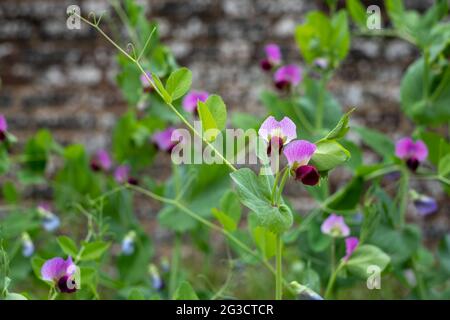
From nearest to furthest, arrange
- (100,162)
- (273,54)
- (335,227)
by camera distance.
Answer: (335,227) < (273,54) < (100,162)

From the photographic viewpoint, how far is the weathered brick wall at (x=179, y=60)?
9.52 ft

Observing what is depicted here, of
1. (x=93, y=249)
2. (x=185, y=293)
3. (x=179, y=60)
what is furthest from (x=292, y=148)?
(x=179, y=60)

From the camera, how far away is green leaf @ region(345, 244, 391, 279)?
1.10 m

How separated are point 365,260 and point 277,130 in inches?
13.8

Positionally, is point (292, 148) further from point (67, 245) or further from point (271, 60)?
point (271, 60)

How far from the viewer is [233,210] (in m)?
1.23

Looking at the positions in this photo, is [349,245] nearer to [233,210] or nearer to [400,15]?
[233,210]

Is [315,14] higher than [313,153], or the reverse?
[315,14]

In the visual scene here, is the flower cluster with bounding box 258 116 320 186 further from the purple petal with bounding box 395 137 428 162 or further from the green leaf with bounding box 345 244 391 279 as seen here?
the purple petal with bounding box 395 137 428 162

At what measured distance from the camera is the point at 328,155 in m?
0.84

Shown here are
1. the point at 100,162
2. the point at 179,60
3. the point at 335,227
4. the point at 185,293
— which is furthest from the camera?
the point at 179,60

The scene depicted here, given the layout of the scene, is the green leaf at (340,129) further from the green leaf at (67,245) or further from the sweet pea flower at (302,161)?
the green leaf at (67,245)
